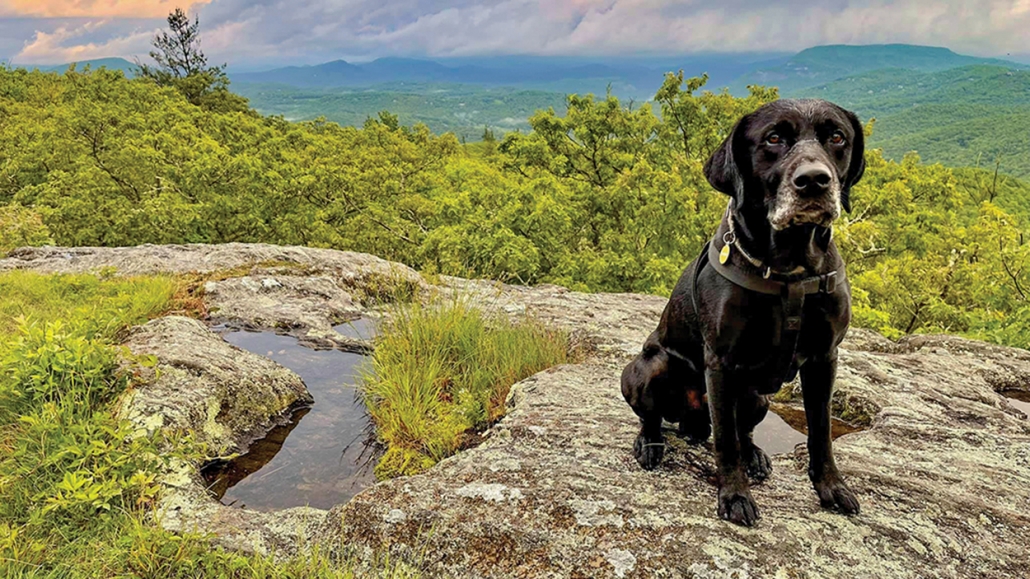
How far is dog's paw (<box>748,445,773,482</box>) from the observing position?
3.03m

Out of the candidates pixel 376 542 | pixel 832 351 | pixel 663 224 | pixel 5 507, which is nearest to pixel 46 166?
pixel 663 224

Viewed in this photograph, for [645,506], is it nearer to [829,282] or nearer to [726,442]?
[726,442]

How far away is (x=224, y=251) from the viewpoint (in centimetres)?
849

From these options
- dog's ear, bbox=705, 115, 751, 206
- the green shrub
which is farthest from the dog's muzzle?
the green shrub

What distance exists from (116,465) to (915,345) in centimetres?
801

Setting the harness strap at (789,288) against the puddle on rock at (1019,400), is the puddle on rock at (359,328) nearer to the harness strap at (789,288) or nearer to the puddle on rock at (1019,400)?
the harness strap at (789,288)

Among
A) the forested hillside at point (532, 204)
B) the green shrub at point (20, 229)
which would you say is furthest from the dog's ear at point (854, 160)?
the green shrub at point (20, 229)

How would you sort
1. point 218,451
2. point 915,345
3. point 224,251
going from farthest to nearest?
point 224,251, point 915,345, point 218,451

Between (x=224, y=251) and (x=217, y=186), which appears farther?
(x=217, y=186)

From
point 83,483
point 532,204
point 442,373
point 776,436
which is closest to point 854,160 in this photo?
point 776,436

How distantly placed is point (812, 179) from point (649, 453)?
5.74ft

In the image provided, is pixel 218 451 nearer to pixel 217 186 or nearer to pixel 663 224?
pixel 663 224

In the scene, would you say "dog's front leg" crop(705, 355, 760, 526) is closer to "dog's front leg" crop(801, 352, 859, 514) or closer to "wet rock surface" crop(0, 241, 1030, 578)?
"wet rock surface" crop(0, 241, 1030, 578)

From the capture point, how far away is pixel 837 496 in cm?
272
